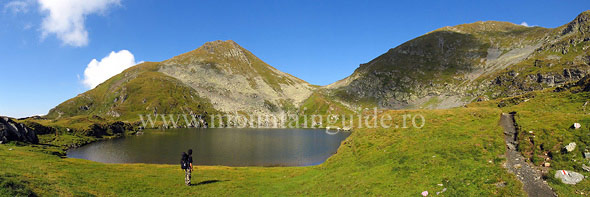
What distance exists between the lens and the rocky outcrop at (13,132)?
7569 centimetres

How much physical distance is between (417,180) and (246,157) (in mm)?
73925

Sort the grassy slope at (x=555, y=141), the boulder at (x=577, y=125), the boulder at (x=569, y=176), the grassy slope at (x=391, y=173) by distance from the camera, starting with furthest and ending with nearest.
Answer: the boulder at (x=577, y=125), the grassy slope at (x=391, y=173), the grassy slope at (x=555, y=141), the boulder at (x=569, y=176)

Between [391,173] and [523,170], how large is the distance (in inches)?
489

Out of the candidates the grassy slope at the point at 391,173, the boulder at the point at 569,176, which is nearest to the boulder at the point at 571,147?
the boulder at the point at 569,176

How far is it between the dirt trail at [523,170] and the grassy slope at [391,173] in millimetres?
795

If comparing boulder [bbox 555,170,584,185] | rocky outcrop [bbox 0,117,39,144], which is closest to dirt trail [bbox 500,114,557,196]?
boulder [bbox 555,170,584,185]

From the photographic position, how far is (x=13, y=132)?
83.5 metres

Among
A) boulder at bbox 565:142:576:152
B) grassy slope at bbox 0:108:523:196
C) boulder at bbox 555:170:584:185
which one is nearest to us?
boulder at bbox 555:170:584:185

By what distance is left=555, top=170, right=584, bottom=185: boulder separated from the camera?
20380 millimetres

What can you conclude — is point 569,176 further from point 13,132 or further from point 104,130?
point 104,130

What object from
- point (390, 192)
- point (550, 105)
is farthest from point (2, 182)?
point (550, 105)

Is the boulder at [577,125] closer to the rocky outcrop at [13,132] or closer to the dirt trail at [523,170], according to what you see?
the dirt trail at [523,170]

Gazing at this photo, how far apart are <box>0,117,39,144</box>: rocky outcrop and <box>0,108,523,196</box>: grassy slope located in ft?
197

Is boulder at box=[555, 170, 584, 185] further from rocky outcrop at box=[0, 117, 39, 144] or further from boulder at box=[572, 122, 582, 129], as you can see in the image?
rocky outcrop at box=[0, 117, 39, 144]
